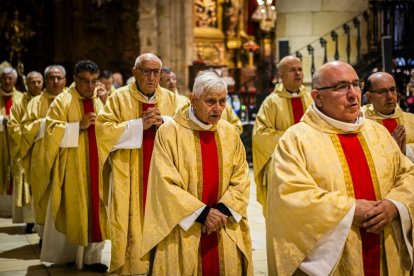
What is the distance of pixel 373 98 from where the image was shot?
5617mm

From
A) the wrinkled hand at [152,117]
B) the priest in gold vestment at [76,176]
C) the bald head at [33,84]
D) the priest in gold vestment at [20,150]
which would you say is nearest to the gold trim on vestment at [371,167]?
the wrinkled hand at [152,117]

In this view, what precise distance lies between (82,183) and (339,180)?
3595 millimetres

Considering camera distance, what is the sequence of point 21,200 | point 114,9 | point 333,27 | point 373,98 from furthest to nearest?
point 114,9 < point 333,27 < point 21,200 < point 373,98

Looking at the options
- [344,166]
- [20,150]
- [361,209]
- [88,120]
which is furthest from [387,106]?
[20,150]

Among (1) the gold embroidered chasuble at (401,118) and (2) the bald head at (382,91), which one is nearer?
(2) the bald head at (382,91)

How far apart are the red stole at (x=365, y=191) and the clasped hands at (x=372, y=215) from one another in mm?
162

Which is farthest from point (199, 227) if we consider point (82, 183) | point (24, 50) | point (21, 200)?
point (24, 50)

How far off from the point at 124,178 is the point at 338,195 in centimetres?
252

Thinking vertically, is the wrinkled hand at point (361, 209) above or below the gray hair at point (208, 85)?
below

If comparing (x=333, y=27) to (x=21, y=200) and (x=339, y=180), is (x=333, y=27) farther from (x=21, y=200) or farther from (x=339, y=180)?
(x=339, y=180)

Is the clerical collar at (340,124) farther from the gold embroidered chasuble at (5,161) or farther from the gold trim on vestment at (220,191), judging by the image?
the gold embroidered chasuble at (5,161)

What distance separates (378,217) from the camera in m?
3.62

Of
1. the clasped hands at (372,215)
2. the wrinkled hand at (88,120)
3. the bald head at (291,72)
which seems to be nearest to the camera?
the clasped hands at (372,215)

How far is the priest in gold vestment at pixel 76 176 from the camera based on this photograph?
268 inches
